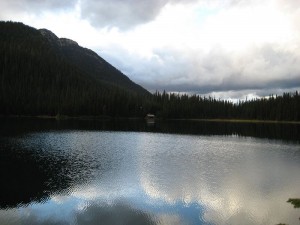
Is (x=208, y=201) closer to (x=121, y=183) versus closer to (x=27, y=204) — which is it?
(x=121, y=183)

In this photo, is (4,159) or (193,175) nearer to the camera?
(193,175)

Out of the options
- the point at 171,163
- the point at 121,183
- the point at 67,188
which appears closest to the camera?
the point at 67,188

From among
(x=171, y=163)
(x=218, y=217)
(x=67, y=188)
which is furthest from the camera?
(x=171, y=163)

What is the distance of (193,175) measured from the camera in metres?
53.1

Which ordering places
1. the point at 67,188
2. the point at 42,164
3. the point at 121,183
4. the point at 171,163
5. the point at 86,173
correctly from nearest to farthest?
the point at 67,188
the point at 121,183
the point at 86,173
the point at 42,164
the point at 171,163

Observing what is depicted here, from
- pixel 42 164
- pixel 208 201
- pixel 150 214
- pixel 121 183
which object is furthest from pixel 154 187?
pixel 42 164

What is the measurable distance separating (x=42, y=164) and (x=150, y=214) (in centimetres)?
2930

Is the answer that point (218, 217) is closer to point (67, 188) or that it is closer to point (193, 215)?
point (193, 215)

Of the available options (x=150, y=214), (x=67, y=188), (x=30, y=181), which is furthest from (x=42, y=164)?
(x=150, y=214)

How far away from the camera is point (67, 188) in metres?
42.7

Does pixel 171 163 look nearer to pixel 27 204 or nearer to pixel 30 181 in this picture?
pixel 30 181

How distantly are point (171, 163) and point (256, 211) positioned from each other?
29.5 m

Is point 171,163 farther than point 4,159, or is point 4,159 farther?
point 171,163

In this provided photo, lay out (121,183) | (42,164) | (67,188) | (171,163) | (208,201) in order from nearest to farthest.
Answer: (208,201)
(67,188)
(121,183)
(42,164)
(171,163)
